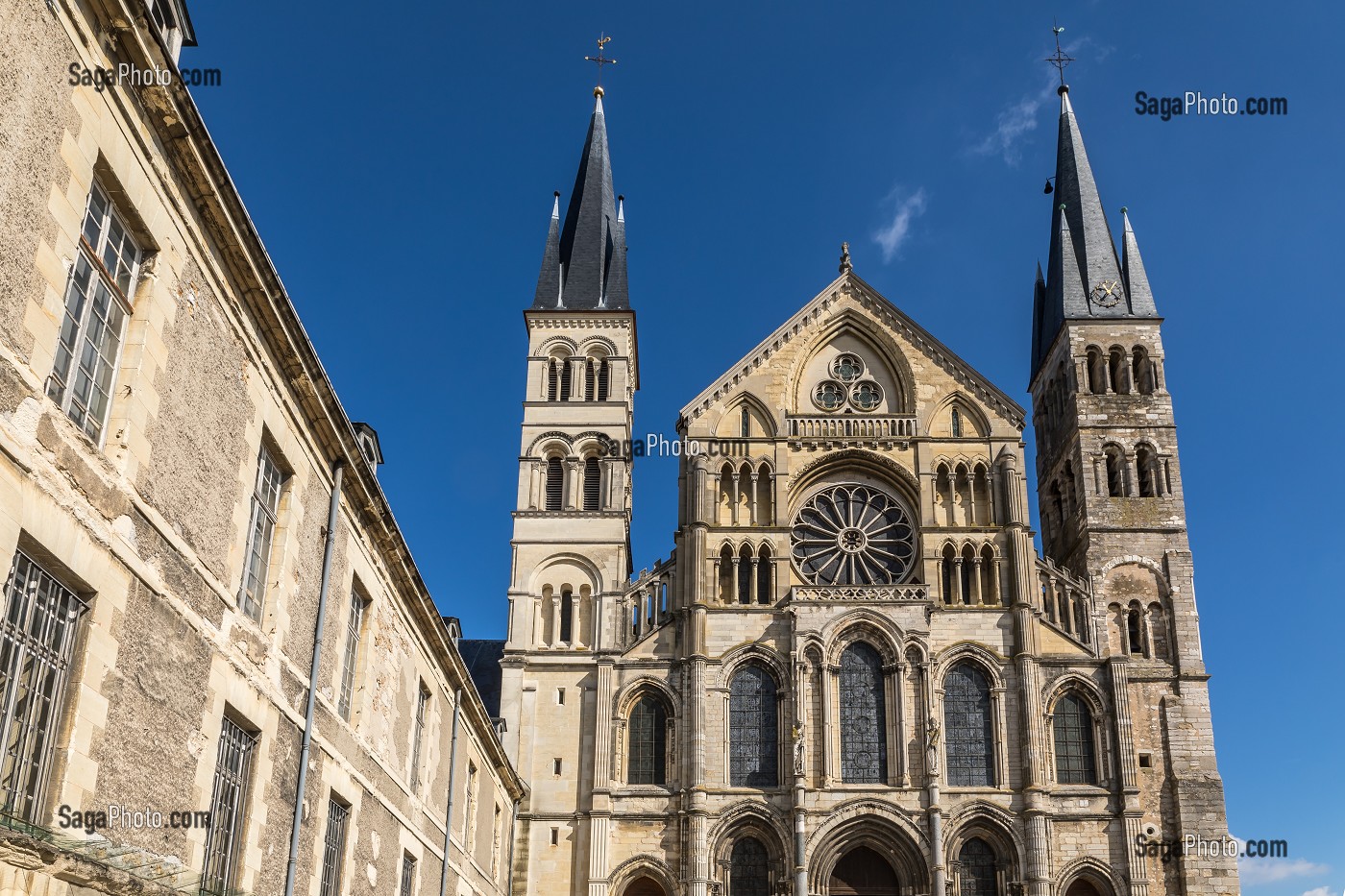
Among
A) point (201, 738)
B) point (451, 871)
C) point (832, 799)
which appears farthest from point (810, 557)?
point (201, 738)

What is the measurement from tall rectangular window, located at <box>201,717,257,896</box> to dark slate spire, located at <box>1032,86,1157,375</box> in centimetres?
3352

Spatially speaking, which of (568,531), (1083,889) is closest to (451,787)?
(568,531)

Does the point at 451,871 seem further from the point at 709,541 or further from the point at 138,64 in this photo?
the point at 138,64

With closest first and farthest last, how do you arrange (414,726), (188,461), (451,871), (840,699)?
1. (188,461)
2. (414,726)
3. (451,871)
4. (840,699)

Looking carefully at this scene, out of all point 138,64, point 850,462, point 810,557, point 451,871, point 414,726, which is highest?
point 850,462

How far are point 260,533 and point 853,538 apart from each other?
25493 mm

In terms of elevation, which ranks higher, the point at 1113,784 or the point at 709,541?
the point at 709,541

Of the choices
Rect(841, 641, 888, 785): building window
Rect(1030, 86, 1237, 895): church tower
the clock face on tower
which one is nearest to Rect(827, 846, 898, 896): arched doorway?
Rect(841, 641, 888, 785): building window

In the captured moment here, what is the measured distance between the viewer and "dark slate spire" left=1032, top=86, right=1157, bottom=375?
42.0m

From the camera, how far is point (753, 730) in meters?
35.5

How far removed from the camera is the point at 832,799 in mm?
34281

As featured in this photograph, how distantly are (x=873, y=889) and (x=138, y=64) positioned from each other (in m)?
29.2

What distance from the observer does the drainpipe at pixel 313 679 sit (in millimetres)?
14758

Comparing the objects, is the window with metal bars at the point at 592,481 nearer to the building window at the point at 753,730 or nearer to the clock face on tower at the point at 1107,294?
the building window at the point at 753,730
